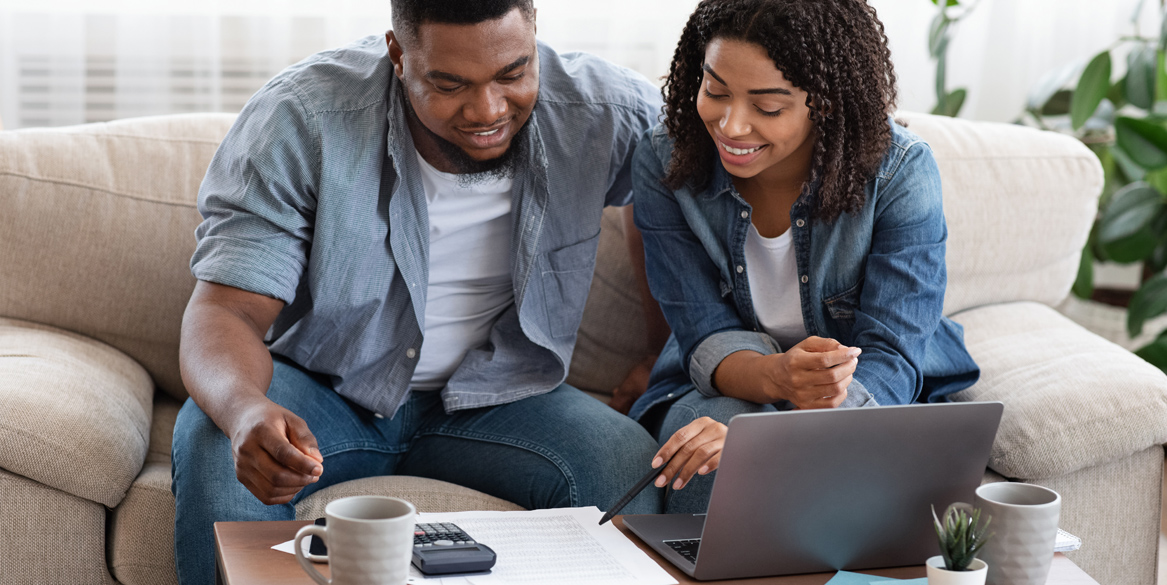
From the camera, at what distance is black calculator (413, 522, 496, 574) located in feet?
2.88

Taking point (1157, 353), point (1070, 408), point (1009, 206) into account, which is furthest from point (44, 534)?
point (1157, 353)

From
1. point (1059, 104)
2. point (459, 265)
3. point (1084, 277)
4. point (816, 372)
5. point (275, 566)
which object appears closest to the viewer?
point (275, 566)

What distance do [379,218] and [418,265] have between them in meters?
0.08

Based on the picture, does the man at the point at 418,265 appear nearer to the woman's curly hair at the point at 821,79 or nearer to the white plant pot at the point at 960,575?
the woman's curly hair at the point at 821,79

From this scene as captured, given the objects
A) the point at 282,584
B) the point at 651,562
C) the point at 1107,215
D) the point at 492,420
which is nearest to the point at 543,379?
the point at 492,420

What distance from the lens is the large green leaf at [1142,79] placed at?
2385 millimetres

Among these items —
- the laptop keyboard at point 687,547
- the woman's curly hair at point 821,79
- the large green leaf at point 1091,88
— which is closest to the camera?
the laptop keyboard at point 687,547

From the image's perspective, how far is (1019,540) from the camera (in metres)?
0.86

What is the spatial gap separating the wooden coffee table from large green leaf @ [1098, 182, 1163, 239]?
1.65 m

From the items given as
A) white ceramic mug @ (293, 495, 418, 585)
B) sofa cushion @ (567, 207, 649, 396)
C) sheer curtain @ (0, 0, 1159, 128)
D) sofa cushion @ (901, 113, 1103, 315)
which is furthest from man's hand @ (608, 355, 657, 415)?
sheer curtain @ (0, 0, 1159, 128)

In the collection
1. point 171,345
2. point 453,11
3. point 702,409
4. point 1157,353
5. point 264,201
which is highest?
point 453,11

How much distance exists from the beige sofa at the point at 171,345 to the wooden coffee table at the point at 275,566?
1.04ft

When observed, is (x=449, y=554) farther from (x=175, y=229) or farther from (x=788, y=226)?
(x=175, y=229)

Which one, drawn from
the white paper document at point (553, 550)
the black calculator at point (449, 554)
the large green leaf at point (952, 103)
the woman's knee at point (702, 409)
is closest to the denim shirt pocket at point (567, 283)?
the woman's knee at point (702, 409)
